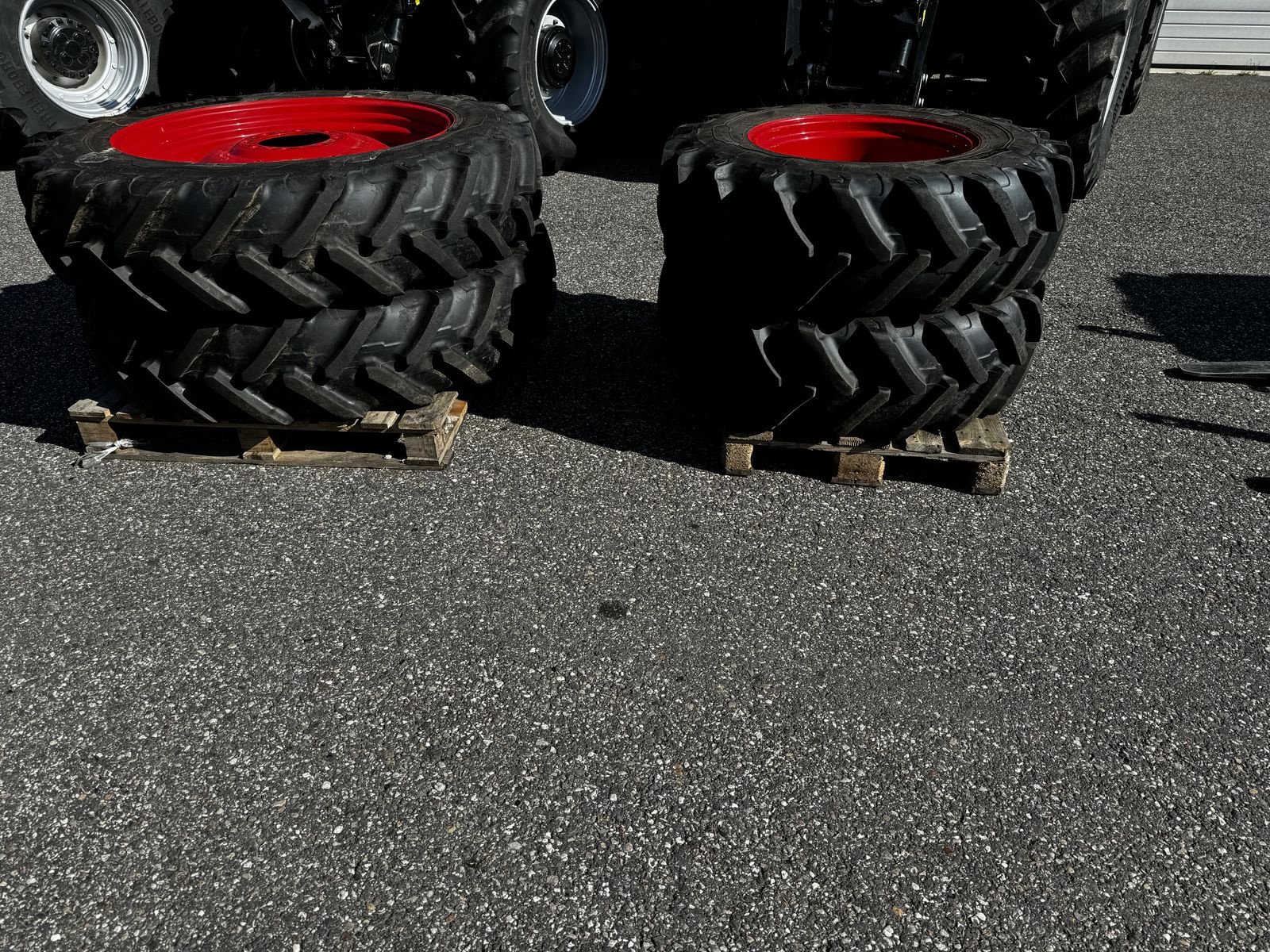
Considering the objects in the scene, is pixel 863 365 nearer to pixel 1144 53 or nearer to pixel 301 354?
pixel 301 354

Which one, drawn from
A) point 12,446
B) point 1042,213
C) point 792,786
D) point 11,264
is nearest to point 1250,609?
point 1042,213

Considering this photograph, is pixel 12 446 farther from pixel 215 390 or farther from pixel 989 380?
pixel 989 380

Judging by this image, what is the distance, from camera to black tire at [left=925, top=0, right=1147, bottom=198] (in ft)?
15.6

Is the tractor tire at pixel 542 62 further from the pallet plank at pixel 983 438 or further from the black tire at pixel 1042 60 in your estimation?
the pallet plank at pixel 983 438

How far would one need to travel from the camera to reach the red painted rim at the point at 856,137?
3574mm

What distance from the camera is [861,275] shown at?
9.01ft

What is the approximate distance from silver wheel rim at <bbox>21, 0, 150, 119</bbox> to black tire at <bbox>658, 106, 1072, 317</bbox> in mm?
5136

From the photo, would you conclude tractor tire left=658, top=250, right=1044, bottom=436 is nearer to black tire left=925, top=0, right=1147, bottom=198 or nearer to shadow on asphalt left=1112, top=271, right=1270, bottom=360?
shadow on asphalt left=1112, top=271, right=1270, bottom=360

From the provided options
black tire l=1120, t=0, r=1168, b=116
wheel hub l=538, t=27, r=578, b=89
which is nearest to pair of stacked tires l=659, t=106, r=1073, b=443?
wheel hub l=538, t=27, r=578, b=89

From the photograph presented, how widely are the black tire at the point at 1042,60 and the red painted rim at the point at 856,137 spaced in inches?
68.5

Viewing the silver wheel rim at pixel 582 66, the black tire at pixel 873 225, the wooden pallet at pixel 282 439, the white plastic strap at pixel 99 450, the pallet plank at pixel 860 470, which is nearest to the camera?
the black tire at pixel 873 225

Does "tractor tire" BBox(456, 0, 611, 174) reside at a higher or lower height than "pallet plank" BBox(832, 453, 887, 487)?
higher

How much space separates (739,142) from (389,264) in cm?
123

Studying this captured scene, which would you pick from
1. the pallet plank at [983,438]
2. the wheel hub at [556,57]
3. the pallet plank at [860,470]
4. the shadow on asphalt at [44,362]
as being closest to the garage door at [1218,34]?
the wheel hub at [556,57]
